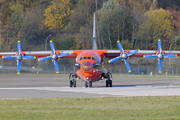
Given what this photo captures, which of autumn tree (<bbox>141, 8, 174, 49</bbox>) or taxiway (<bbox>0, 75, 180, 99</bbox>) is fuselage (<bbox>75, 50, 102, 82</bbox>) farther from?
autumn tree (<bbox>141, 8, 174, 49</bbox>)

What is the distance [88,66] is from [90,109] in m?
11.8

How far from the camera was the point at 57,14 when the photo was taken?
86.6 metres

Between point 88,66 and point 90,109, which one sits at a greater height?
point 88,66

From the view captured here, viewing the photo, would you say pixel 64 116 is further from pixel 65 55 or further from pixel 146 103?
pixel 65 55

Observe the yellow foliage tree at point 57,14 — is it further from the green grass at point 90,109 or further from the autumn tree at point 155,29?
the green grass at point 90,109

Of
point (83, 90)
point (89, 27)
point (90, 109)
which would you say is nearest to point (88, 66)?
point (83, 90)

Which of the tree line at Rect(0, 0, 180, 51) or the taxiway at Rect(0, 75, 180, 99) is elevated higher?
the tree line at Rect(0, 0, 180, 51)

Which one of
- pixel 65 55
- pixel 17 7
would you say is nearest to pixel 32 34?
pixel 17 7

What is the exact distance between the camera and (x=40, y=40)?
83.3 metres

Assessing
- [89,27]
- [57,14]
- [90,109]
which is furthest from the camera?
[57,14]

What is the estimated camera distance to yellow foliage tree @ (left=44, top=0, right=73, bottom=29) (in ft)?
281

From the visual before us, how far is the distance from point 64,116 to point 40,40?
73872mm

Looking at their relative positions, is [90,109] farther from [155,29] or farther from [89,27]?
[89,27]

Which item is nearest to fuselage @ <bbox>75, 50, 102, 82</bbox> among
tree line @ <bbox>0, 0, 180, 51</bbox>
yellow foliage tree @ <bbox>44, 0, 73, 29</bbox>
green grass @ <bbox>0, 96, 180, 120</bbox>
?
green grass @ <bbox>0, 96, 180, 120</bbox>
